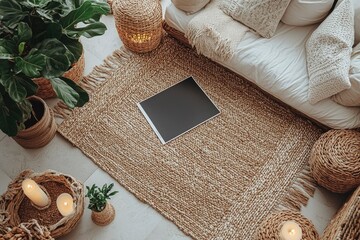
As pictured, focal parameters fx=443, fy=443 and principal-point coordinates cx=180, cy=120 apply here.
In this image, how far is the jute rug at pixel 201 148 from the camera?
1874mm

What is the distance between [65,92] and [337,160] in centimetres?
107

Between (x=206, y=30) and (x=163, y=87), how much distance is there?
1.15 ft

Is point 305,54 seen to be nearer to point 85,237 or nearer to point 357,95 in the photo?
point 357,95

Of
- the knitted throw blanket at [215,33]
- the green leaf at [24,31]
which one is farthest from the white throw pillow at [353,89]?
the green leaf at [24,31]

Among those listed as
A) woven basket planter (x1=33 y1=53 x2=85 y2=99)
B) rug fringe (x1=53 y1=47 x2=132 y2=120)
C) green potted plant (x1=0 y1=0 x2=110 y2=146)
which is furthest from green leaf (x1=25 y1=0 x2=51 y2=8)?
rug fringe (x1=53 y1=47 x2=132 y2=120)

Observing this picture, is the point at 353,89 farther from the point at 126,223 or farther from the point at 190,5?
the point at 126,223

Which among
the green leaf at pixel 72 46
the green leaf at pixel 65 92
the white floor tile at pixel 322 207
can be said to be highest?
the green leaf at pixel 72 46

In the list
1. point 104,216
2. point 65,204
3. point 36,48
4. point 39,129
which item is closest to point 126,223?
point 104,216

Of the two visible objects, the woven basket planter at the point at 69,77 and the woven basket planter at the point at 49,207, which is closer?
the woven basket planter at the point at 49,207

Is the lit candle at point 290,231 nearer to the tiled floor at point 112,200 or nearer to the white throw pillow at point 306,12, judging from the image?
the tiled floor at point 112,200

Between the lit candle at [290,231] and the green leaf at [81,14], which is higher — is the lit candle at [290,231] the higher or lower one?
the lower one

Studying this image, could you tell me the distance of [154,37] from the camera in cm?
213

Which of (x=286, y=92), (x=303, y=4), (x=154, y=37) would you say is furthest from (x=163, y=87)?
(x=303, y=4)

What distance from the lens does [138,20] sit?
1998 mm
